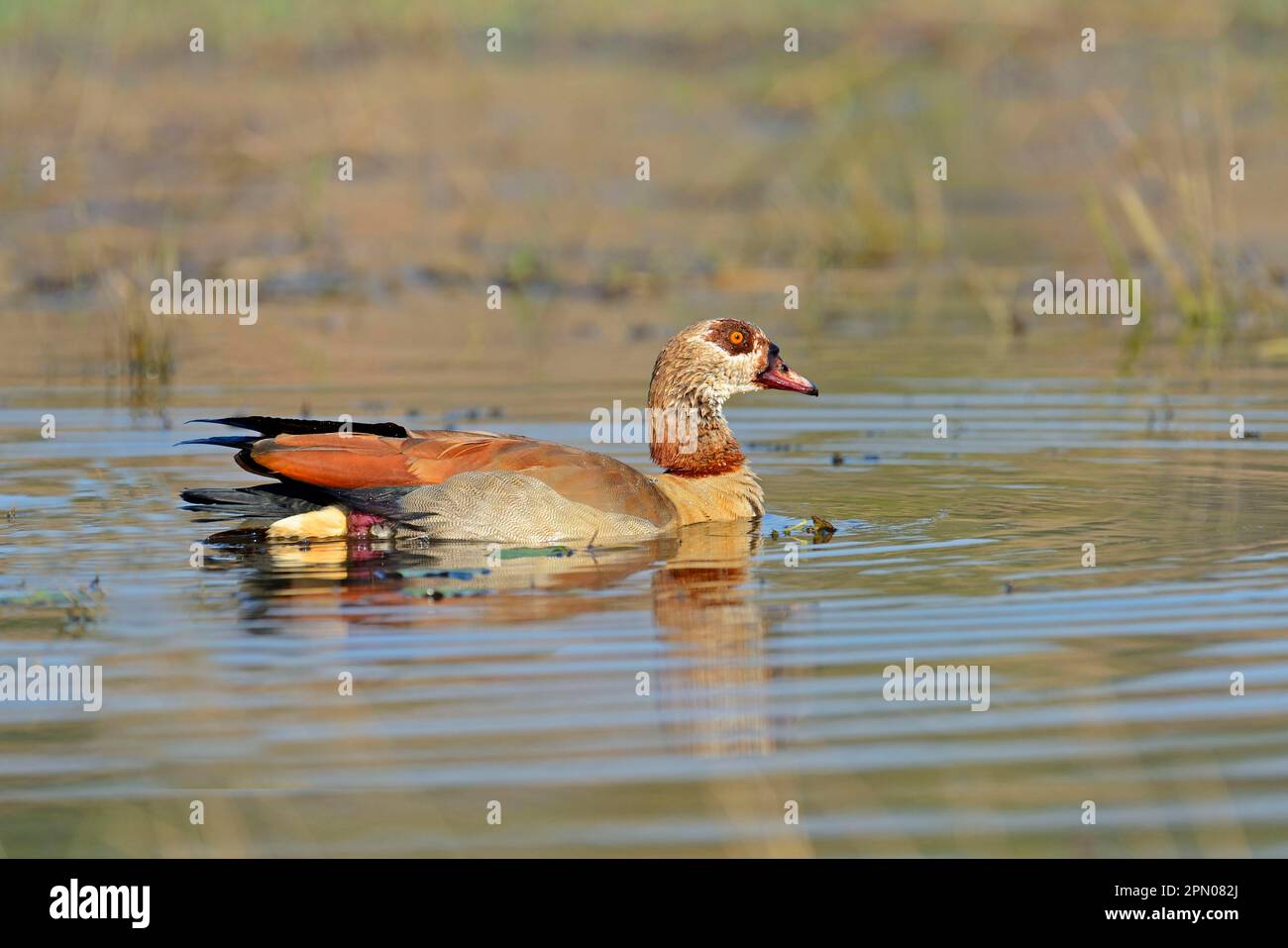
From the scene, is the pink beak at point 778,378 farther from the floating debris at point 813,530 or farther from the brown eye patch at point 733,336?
the floating debris at point 813,530

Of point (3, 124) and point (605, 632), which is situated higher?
point (3, 124)

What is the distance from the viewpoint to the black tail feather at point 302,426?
9.99 metres

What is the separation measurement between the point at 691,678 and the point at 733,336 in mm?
3743

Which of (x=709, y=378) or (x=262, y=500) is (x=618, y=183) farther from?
(x=262, y=500)

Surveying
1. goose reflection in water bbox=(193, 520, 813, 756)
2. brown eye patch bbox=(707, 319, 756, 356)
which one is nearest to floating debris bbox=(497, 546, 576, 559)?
goose reflection in water bbox=(193, 520, 813, 756)

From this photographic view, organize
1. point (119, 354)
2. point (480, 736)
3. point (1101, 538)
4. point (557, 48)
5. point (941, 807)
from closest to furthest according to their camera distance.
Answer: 1. point (941, 807)
2. point (480, 736)
3. point (1101, 538)
4. point (119, 354)
5. point (557, 48)

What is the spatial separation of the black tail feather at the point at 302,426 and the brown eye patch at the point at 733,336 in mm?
1729

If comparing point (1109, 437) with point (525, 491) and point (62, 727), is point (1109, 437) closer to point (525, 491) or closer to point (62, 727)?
point (525, 491)

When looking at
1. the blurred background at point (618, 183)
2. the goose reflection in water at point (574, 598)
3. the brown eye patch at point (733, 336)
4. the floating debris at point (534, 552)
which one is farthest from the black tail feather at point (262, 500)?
the blurred background at point (618, 183)

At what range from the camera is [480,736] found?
6.84 meters

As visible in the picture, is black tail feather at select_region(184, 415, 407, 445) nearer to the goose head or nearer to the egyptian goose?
the egyptian goose

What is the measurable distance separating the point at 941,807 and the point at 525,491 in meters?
4.22

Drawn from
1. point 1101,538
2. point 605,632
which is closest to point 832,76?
point 1101,538

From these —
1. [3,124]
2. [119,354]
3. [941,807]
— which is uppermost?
[3,124]
